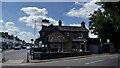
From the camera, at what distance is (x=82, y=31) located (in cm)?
7550

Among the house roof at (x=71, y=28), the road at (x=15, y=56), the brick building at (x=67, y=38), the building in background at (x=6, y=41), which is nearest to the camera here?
the road at (x=15, y=56)

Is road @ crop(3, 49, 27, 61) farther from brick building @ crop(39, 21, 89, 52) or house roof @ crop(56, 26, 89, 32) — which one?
house roof @ crop(56, 26, 89, 32)

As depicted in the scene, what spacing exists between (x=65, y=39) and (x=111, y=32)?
2068 cm

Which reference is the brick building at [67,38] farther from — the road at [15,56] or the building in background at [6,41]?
the building in background at [6,41]

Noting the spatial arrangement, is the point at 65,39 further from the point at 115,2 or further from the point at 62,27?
the point at 115,2

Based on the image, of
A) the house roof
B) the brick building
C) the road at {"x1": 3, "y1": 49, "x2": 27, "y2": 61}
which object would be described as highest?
the house roof

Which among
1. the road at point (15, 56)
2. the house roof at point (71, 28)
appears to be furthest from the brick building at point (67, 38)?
the road at point (15, 56)

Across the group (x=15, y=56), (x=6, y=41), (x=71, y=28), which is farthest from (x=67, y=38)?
(x=6, y=41)

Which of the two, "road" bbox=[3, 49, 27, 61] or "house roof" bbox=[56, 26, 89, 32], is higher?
"house roof" bbox=[56, 26, 89, 32]

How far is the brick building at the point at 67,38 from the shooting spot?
71.5 m

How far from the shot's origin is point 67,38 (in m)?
72.9

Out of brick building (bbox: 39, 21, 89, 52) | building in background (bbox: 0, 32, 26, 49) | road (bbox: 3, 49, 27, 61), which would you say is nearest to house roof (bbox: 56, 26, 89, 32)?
brick building (bbox: 39, 21, 89, 52)

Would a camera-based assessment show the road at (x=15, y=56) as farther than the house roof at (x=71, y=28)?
No

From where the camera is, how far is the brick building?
71500 millimetres
